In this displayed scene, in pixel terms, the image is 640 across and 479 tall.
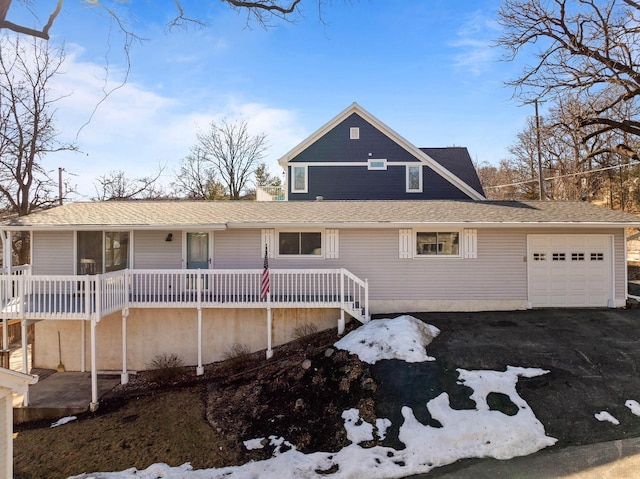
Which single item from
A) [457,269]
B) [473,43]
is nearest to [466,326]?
[457,269]

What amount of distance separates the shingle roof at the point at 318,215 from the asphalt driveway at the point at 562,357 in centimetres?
266

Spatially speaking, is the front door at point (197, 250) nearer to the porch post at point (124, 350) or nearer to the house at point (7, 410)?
the porch post at point (124, 350)

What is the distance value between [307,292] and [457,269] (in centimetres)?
449

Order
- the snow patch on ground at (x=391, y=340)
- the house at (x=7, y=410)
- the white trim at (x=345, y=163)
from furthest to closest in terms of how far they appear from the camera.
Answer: the white trim at (x=345, y=163) → the snow patch on ground at (x=391, y=340) → the house at (x=7, y=410)

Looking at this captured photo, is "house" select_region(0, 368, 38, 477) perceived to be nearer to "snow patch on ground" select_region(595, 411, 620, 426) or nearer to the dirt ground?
the dirt ground

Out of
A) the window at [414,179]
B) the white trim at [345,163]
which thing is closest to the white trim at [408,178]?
the window at [414,179]

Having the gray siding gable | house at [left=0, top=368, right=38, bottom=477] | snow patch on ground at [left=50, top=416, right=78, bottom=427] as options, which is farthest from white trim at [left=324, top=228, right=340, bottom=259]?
house at [left=0, top=368, right=38, bottom=477]

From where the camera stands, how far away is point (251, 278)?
32.7 feet

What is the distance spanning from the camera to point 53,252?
34.5 ft

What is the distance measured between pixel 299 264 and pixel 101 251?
19.8ft

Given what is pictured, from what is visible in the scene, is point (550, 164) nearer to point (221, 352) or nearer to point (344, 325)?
point (344, 325)

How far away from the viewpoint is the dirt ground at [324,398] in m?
5.80

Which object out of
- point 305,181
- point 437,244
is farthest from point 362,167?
point 437,244

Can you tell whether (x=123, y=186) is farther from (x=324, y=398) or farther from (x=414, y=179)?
(x=324, y=398)
